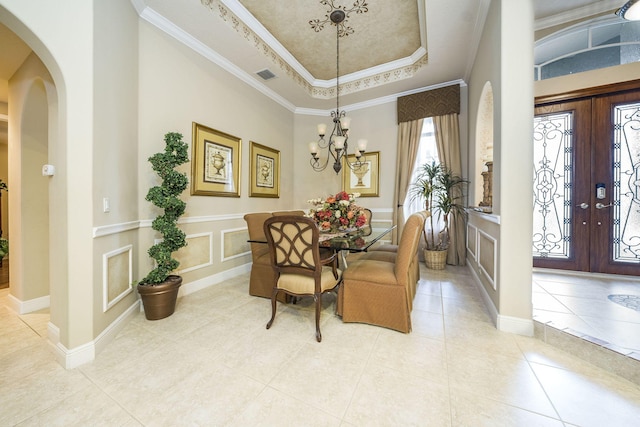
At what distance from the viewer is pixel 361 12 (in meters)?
2.80

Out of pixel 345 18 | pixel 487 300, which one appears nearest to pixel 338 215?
pixel 487 300

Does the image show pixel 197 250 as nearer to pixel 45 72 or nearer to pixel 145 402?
pixel 145 402

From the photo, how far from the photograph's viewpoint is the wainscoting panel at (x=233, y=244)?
132 inches

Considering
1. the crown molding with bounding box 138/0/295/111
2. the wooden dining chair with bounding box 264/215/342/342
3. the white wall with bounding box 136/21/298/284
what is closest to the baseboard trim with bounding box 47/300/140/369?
the white wall with bounding box 136/21/298/284

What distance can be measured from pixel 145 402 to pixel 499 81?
11.2ft

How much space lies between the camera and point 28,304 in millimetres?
2396

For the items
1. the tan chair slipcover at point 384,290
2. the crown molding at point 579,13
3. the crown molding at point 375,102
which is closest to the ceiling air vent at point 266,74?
the crown molding at point 375,102

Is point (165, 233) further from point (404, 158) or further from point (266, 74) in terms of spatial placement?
point (404, 158)

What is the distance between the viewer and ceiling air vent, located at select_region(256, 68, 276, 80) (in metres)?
3.54

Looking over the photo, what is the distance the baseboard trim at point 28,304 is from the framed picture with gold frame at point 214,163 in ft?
6.16

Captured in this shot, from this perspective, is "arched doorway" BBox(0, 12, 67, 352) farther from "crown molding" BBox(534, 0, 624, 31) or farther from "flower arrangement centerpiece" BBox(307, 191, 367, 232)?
"crown molding" BBox(534, 0, 624, 31)

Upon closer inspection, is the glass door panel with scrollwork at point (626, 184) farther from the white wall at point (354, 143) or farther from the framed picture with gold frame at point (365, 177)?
the framed picture with gold frame at point (365, 177)

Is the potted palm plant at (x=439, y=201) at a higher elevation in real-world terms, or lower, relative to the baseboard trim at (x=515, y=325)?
higher

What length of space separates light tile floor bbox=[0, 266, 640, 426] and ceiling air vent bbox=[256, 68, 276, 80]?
3472 millimetres
